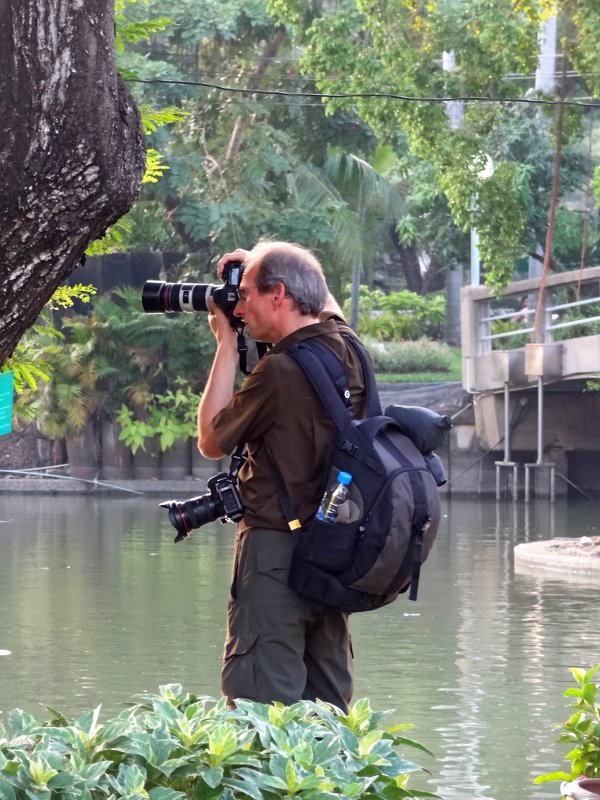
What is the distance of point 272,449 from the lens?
4.31 metres

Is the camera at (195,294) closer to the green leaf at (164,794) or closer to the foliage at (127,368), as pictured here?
the green leaf at (164,794)

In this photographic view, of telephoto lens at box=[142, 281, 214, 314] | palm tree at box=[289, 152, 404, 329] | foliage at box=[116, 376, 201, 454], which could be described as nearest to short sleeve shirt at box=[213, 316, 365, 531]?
telephoto lens at box=[142, 281, 214, 314]

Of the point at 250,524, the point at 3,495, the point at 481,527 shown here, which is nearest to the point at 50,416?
the point at 3,495

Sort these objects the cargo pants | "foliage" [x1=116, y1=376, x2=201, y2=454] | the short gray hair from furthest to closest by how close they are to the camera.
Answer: "foliage" [x1=116, y1=376, x2=201, y2=454] → the short gray hair → the cargo pants

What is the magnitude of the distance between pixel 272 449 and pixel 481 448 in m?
23.4

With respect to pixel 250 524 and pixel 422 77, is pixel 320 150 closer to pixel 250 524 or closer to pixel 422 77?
pixel 422 77

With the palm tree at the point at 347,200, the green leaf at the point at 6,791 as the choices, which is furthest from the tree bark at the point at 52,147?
the palm tree at the point at 347,200

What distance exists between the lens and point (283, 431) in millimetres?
4293

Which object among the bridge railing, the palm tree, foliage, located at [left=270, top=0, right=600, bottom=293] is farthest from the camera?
the palm tree

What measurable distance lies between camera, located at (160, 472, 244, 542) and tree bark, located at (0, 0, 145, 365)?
4.01 feet

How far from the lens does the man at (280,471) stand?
4258mm

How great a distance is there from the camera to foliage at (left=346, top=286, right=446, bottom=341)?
40.0 m

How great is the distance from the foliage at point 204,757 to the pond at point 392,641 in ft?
9.94

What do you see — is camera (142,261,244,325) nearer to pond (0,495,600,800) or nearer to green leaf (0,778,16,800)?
green leaf (0,778,16,800)
